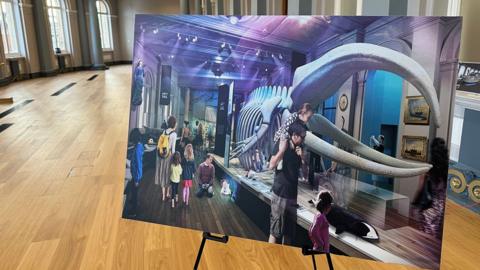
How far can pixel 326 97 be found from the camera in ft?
4.45

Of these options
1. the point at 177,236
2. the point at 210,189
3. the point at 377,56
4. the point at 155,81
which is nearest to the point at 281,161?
the point at 210,189

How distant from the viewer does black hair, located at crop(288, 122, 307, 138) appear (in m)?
1.39

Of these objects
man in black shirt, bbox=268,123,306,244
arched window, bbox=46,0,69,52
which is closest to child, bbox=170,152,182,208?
man in black shirt, bbox=268,123,306,244

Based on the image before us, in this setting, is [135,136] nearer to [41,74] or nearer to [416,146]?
[416,146]

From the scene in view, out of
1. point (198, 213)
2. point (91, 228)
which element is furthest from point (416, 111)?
point (91, 228)

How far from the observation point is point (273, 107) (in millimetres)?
1424

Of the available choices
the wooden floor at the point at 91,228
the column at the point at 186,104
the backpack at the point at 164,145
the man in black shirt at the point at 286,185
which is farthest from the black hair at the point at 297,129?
the wooden floor at the point at 91,228

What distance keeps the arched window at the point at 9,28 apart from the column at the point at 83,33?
4416mm

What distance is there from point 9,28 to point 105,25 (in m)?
8.23

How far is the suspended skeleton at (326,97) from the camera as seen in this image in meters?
1.26

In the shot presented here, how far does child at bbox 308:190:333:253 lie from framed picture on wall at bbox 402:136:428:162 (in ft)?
1.06

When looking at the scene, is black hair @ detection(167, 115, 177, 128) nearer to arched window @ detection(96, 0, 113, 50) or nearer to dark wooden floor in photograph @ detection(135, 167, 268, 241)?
dark wooden floor in photograph @ detection(135, 167, 268, 241)

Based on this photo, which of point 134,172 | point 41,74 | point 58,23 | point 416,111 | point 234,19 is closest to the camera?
point 416,111

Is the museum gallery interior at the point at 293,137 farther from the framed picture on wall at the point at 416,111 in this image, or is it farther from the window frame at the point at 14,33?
the window frame at the point at 14,33
